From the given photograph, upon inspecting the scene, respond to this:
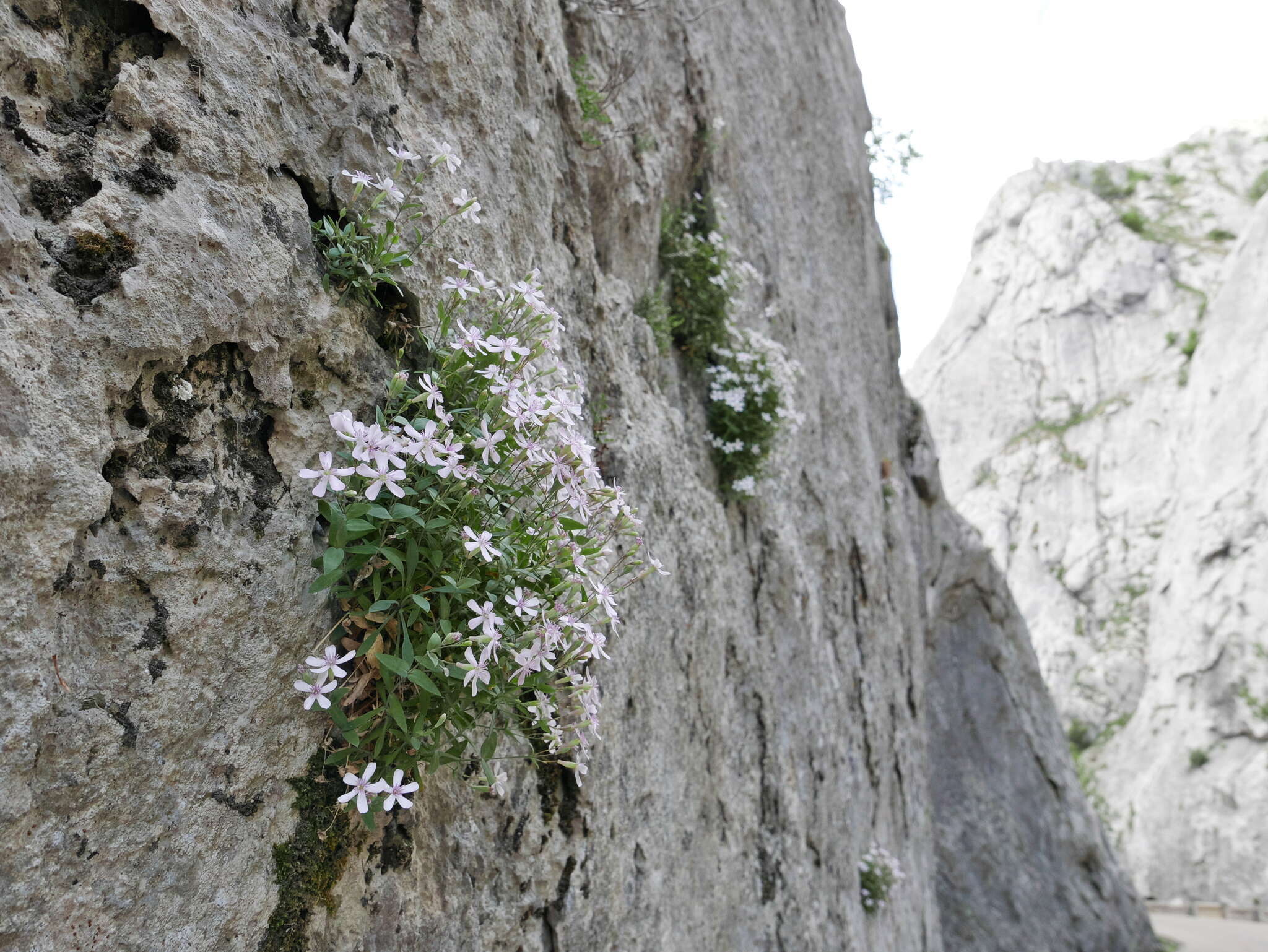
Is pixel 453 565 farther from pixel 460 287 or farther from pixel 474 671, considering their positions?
pixel 460 287

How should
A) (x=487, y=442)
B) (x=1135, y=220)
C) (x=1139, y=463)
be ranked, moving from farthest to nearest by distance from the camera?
(x=1135, y=220) → (x=1139, y=463) → (x=487, y=442)

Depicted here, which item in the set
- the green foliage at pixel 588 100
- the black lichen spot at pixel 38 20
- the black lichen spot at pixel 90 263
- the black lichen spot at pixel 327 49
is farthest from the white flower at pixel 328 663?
the green foliage at pixel 588 100

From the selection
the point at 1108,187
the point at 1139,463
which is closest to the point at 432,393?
the point at 1139,463

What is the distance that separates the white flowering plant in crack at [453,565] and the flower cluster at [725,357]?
2796 millimetres

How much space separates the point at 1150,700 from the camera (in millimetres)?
29672

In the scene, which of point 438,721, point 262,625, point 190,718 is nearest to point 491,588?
point 438,721

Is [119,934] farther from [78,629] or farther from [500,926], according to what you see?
[500,926]

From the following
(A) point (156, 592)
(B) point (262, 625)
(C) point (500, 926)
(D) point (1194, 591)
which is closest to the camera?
(A) point (156, 592)

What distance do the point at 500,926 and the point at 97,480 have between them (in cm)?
182

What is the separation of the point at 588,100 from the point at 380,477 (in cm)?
309

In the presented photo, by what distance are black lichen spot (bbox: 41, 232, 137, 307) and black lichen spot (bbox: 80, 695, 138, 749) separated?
0.87 meters

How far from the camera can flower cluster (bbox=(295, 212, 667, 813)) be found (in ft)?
6.21

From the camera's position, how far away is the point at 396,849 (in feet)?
7.48

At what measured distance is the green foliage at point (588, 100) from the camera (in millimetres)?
4172
